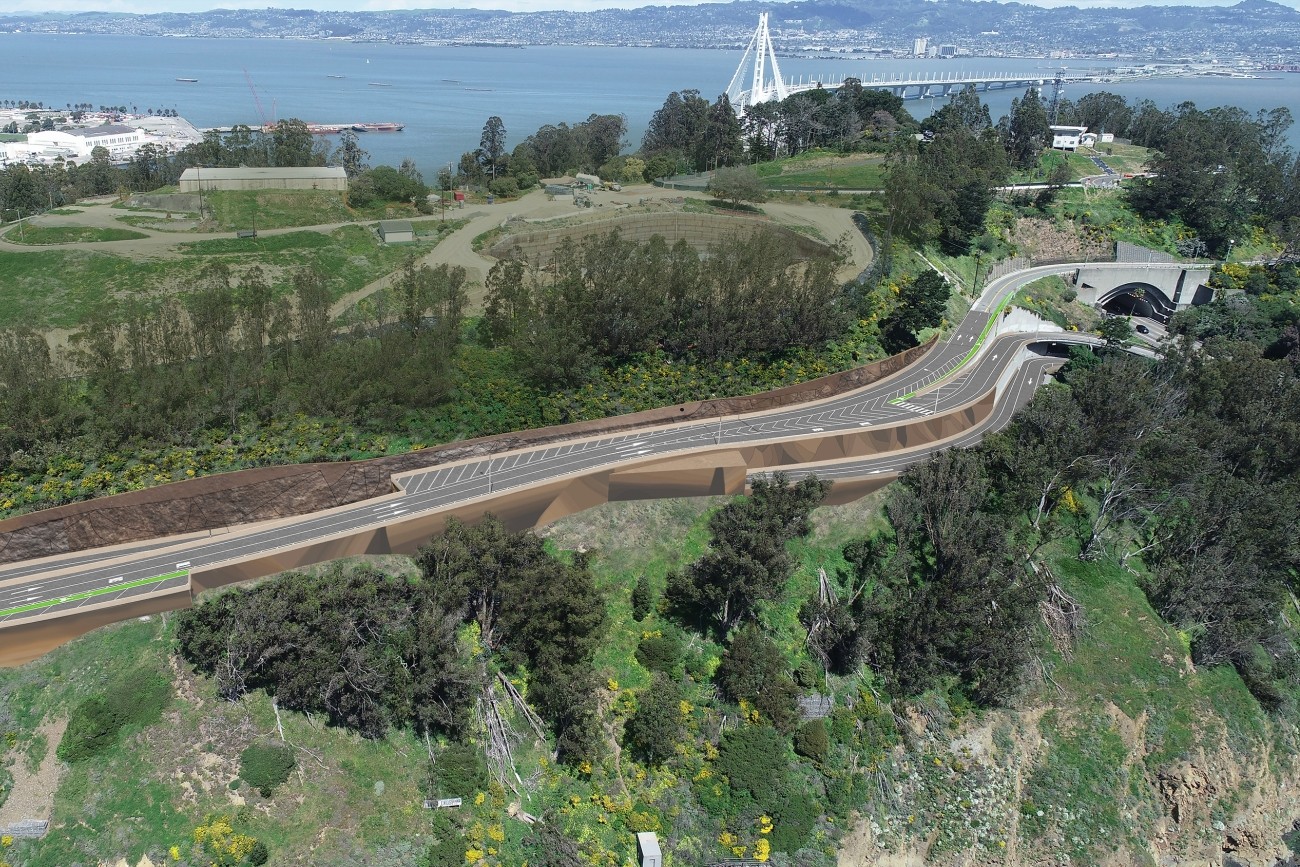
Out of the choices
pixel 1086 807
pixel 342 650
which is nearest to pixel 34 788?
pixel 342 650

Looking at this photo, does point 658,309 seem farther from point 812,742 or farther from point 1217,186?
point 1217,186

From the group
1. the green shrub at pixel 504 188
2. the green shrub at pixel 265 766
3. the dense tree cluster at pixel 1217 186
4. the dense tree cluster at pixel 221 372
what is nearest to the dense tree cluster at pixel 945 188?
the dense tree cluster at pixel 1217 186

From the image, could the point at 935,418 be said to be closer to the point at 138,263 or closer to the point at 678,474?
the point at 678,474

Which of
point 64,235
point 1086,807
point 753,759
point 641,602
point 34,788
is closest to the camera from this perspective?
point 34,788

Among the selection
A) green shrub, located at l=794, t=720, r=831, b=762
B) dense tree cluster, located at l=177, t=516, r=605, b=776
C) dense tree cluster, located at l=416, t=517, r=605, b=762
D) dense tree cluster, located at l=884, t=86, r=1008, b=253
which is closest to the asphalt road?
dense tree cluster, located at l=177, t=516, r=605, b=776

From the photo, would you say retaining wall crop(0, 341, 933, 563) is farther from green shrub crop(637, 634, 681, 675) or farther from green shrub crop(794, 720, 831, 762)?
green shrub crop(794, 720, 831, 762)

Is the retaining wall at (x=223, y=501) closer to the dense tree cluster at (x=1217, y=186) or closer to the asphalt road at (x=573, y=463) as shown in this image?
the asphalt road at (x=573, y=463)

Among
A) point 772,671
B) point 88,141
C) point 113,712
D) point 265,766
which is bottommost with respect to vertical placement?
point 772,671
